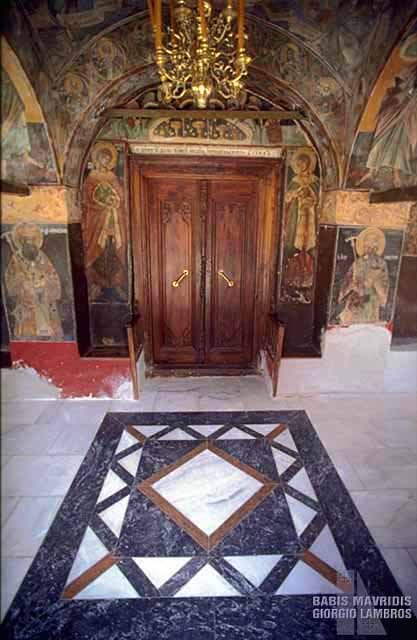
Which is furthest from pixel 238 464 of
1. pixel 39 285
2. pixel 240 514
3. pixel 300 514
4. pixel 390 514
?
pixel 39 285

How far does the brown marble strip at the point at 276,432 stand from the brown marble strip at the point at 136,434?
1020 millimetres

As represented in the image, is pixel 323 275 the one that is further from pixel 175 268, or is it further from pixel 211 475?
pixel 211 475

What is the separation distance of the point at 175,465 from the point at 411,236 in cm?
307

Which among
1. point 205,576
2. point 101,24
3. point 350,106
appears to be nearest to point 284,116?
point 350,106

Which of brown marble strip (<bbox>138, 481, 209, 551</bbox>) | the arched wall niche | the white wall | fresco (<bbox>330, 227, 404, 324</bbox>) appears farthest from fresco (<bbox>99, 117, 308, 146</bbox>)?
brown marble strip (<bbox>138, 481, 209, 551</bbox>)

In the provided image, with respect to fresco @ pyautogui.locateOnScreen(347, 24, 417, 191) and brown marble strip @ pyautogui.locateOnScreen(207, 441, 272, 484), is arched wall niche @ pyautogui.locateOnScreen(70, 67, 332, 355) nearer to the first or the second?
fresco @ pyautogui.locateOnScreen(347, 24, 417, 191)

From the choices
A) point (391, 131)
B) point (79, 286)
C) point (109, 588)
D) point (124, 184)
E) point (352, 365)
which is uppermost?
point (391, 131)

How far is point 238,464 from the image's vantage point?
260cm

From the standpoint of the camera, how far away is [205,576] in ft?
5.86

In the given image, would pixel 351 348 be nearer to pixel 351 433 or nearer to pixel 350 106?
pixel 351 433

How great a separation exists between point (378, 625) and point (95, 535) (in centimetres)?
148

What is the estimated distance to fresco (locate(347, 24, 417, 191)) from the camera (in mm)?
2566

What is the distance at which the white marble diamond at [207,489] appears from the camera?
2.16 metres

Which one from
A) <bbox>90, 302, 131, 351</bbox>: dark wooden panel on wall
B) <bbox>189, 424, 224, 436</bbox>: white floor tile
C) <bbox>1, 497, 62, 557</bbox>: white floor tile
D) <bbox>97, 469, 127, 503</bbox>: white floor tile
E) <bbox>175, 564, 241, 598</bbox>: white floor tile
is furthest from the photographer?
<bbox>90, 302, 131, 351</bbox>: dark wooden panel on wall
